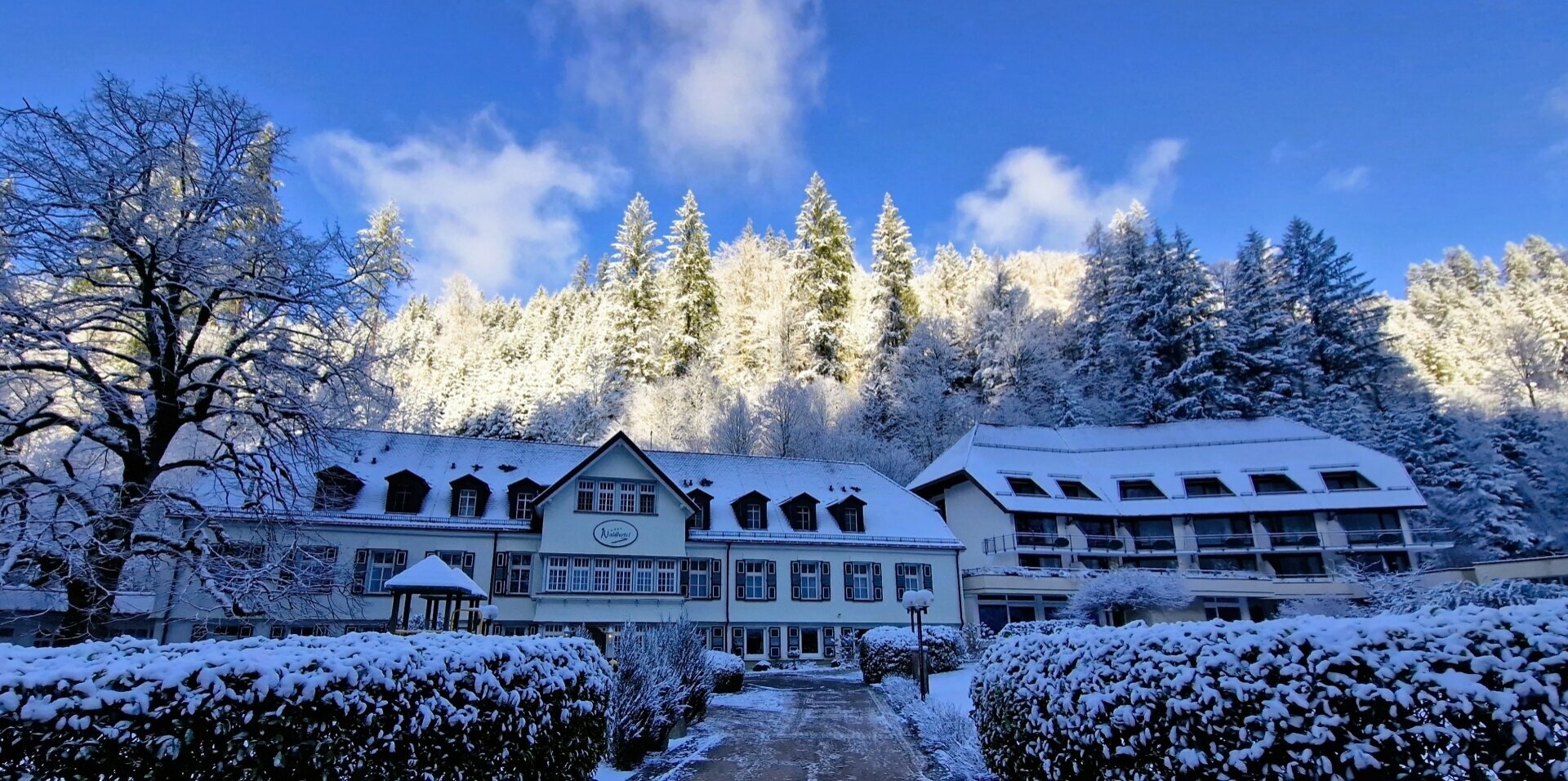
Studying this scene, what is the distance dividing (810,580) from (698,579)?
4.53 metres

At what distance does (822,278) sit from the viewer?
5884 centimetres

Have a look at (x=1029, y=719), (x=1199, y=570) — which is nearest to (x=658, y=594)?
(x=1029, y=719)

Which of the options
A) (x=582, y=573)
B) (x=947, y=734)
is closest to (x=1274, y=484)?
(x=582, y=573)

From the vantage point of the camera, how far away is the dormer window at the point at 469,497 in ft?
93.5

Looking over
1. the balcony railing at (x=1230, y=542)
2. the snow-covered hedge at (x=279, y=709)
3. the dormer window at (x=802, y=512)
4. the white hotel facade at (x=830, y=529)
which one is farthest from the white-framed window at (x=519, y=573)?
the snow-covered hedge at (x=279, y=709)

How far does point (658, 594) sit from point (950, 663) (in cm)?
1137

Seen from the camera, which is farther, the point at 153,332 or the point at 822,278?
the point at 822,278

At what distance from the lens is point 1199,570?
3681cm

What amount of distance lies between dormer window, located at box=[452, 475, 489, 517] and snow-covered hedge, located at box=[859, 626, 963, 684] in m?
15.7

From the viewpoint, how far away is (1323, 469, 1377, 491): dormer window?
38312mm

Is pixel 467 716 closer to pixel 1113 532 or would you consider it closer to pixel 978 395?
pixel 1113 532

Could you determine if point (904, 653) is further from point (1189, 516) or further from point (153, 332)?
point (1189, 516)

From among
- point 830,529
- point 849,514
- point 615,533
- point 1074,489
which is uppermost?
point 1074,489

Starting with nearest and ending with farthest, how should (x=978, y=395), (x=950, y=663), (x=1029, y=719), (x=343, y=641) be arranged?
(x=343, y=641), (x=1029, y=719), (x=950, y=663), (x=978, y=395)
